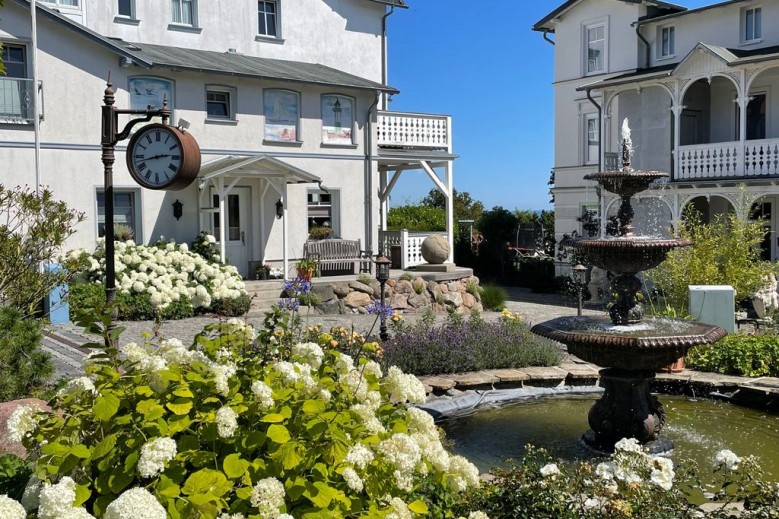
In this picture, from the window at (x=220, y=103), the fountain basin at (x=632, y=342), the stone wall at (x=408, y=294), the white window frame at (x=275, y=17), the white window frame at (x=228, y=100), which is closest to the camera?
the fountain basin at (x=632, y=342)

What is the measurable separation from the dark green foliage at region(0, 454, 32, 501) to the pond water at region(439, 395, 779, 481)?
4.35m

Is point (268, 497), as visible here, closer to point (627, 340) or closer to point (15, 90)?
point (627, 340)

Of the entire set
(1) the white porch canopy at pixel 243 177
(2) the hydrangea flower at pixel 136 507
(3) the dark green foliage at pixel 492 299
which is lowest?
(3) the dark green foliage at pixel 492 299

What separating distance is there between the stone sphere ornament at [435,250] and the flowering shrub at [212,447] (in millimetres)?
18647

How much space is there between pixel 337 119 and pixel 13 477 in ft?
63.4

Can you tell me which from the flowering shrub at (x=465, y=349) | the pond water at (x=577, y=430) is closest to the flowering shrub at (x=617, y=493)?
the pond water at (x=577, y=430)

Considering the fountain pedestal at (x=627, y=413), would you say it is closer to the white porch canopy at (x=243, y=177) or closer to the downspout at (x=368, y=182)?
the white porch canopy at (x=243, y=177)

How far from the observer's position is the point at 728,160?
22172 mm

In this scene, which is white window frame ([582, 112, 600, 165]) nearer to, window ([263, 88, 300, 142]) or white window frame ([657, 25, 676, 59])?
white window frame ([657, 25, 676, 59])

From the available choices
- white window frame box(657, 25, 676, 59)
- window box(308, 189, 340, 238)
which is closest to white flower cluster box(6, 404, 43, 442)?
window box(308, 189, 340, 238)

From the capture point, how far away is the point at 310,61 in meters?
24.4

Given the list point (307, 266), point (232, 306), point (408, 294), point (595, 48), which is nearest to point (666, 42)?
point (595, 48)

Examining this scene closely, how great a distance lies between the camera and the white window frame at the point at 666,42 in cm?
2522

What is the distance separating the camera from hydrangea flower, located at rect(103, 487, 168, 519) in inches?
106
